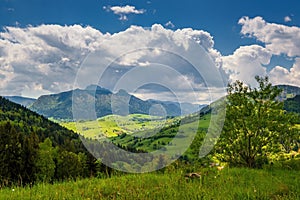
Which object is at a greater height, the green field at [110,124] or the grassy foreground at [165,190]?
the green field at [110,124]

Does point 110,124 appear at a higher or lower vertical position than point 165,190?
higher

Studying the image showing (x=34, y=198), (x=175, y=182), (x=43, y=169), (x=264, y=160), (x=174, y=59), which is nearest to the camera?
(x=34, y=198)

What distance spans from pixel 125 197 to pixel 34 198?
2065mm

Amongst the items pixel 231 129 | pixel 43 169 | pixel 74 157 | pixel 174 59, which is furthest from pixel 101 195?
pixel 43 169

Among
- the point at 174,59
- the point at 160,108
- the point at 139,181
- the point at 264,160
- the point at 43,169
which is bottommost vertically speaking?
the point at 43,169

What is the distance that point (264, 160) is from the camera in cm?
2372

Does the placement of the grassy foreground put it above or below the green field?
below

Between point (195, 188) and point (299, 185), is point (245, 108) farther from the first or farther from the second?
point (195, 188)

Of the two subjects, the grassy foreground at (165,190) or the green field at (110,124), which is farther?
the green field at (110,124)

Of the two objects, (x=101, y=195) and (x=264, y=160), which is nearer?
(x=101, y=195)

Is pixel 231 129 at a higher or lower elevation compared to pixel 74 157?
higher

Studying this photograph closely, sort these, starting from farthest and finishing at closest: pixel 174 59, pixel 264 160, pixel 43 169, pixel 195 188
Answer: pixel 43 169 < pixel 264 160 < pixel 174 59 < pixel 195 188

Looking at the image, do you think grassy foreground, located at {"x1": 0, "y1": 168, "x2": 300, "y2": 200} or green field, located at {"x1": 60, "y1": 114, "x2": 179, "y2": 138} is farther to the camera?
green field, located at {"x1": 60, "y1": 114, "x2": 179, "y2": 138}

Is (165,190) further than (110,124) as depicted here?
No
